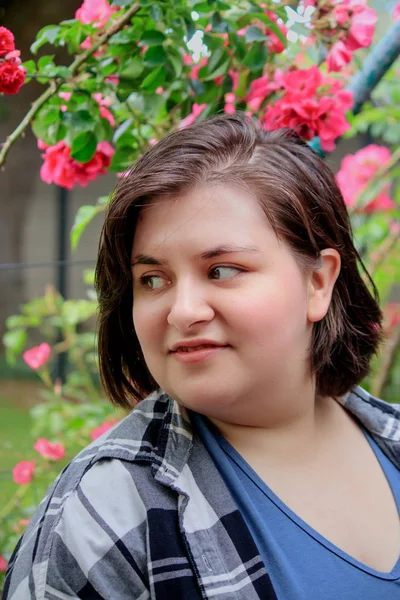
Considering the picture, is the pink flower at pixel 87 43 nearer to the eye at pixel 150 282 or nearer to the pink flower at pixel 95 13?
the pink flower at pixel 95 13

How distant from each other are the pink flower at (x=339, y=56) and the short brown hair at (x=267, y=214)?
31cm

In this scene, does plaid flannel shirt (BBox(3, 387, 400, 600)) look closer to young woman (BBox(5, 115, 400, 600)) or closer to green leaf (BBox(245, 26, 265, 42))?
young woman (BBox(5, 115, 400, 600))

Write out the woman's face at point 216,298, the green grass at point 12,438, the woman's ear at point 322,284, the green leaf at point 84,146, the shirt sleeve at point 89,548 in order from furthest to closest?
the green grass at point 12,438
the green leaf at point 84,146
the woman's ear at point 322,284
the woman's face at point 216,298
the shirt sleeve at point 89,548

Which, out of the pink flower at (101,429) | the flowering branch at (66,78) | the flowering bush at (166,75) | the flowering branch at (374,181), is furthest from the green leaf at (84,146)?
the flowering branch at (374,181)

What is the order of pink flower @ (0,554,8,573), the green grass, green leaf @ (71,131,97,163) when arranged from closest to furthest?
green leaf @ (71,131,97,163), pink flower @ (0,554,8,573), the green grass

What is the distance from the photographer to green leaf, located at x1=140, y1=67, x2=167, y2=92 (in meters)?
1.48

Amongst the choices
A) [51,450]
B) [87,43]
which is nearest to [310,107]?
[87,43]

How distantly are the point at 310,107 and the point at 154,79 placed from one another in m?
0.34

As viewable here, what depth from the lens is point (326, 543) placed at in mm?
1101

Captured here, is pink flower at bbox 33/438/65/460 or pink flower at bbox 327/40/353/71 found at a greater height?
pink flower at bbox 327/40/353/71

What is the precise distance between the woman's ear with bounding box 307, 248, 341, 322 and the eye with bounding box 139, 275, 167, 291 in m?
0.25

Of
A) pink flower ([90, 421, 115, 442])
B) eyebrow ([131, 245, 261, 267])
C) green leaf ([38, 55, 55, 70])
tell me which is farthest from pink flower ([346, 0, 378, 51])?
pink flower ([90, 421, 115, 442])

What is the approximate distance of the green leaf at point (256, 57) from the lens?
5.25ft

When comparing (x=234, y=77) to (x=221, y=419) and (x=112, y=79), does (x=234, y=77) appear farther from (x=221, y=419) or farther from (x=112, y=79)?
(x=221, y=419)
